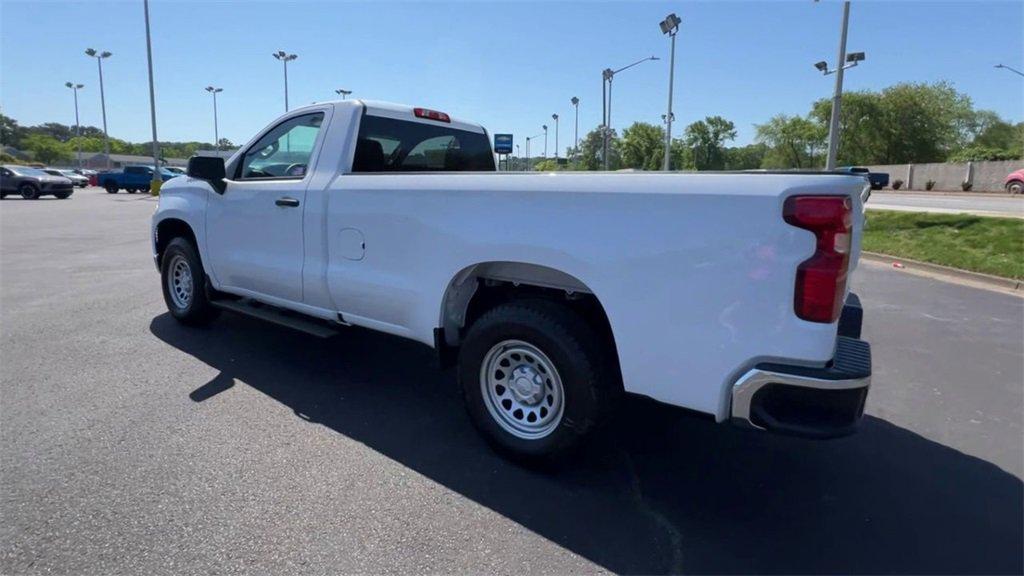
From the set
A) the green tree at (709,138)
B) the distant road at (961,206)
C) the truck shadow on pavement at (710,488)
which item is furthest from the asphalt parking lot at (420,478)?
the green tree at (709,138)

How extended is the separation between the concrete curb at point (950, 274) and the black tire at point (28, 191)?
110 ft

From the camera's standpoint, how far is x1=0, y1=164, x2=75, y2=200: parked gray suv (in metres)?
27.3

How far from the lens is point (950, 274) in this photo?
998 cm

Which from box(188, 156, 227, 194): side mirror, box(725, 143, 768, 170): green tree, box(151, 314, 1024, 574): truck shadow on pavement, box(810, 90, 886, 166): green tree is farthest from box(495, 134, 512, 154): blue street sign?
box(725, 143, 768, 170): green tree

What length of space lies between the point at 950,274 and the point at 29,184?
34.5 m

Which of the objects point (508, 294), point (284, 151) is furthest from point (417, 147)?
point (508, 294)

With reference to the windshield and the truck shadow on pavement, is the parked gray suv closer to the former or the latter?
the windshield

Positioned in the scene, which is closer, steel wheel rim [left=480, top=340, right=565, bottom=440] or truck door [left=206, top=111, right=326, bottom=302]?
steel wheel rim [left=480, top=340, right=565, bottom=440]

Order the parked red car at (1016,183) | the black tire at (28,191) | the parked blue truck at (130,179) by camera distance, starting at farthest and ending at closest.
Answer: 1. the parked blue truck at (130,179)
2. the parked red car at (1016,183)
3. the black tire at (28,191)

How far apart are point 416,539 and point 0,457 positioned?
94.4 inches

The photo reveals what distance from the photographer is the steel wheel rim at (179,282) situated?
18.6 feet

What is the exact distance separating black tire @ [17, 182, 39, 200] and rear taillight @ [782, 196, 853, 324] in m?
34.5

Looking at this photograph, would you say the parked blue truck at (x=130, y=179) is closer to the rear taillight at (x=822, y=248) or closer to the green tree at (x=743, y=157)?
the rear taillight at (x=822, y=248)

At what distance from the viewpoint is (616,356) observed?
3.09 m
